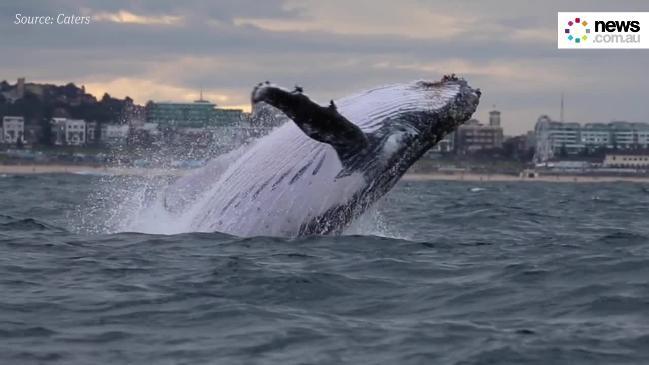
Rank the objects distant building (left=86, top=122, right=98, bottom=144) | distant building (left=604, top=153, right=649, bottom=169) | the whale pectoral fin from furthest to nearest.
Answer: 1. distant building (left=604, top=153, right=649, bottom=169)
2. distant building (left=86, top=122, right=98, bottom=144)
3. the whale pectoral fin

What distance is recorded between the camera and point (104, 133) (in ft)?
428

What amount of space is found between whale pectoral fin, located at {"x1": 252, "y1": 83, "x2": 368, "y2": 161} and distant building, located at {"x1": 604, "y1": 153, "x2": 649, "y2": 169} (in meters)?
141

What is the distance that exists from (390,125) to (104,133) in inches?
4812

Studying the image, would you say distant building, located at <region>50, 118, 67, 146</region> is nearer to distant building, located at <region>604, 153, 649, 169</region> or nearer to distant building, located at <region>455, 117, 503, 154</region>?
distant building, located at <region>455, 117, 503, 154</region>

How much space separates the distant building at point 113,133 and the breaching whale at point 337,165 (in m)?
116

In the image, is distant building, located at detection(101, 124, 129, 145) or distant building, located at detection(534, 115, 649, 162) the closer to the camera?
distant building, located at detection(101, 124, 129, 145)

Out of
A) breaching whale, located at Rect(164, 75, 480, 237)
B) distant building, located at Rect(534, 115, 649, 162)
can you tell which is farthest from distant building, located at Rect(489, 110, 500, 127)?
breaching whale, located at Rect(164, 75, 480, 237)

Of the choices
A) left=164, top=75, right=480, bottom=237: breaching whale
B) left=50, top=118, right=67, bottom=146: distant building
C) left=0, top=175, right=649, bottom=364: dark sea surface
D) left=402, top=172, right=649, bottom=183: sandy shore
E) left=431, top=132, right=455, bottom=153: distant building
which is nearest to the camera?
left=0, top=175, right=649, bottom=364: dark sea surface

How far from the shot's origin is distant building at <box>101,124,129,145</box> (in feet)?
415

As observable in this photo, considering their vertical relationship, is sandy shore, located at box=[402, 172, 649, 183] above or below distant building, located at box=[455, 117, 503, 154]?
below

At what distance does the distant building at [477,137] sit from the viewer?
507ft

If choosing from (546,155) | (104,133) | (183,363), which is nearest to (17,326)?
(183,363)

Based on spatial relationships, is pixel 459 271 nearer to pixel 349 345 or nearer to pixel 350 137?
pixel 350 137

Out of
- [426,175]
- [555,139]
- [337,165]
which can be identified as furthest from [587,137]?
[337,165]
